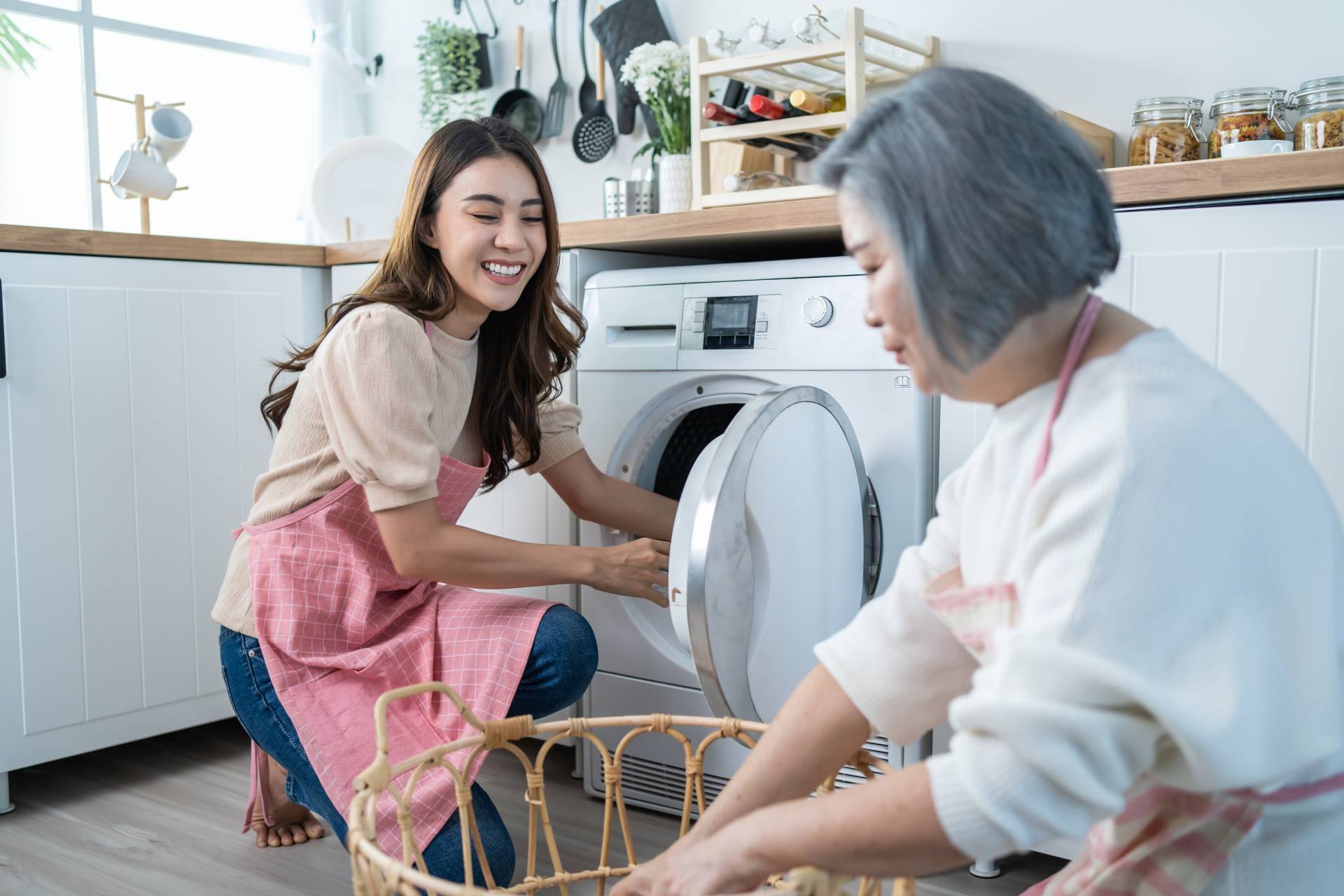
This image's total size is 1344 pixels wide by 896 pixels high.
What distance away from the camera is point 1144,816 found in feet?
2.41

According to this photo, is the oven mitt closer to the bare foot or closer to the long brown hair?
the long brown hair

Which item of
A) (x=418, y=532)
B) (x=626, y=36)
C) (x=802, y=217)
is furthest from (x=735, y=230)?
(x=626, y=36)

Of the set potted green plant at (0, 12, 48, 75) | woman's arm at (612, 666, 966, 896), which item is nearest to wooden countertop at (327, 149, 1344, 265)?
woman's arm at (612, 666, 966, 896)

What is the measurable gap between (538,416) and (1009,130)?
1235 mm

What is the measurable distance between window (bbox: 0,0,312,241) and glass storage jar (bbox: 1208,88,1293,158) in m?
2.24

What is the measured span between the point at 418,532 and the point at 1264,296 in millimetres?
1091

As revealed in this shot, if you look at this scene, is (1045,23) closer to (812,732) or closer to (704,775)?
(704,775)

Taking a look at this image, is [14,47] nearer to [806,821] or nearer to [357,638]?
[357,638]

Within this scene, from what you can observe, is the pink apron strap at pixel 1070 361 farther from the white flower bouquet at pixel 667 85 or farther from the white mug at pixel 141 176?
the white mug at pixel 141 176

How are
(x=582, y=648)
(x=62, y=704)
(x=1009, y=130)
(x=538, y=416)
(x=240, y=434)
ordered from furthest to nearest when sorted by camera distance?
(x=240, y=434), (x=62, y=704), (x=538, y=416), (x=582, y=648), (x=1009, y=130)

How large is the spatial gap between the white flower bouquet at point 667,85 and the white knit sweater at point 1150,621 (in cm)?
173

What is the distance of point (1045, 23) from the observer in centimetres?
204

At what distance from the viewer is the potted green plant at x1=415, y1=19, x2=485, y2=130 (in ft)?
9.32

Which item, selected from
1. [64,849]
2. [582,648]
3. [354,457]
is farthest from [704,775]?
[64,849]
